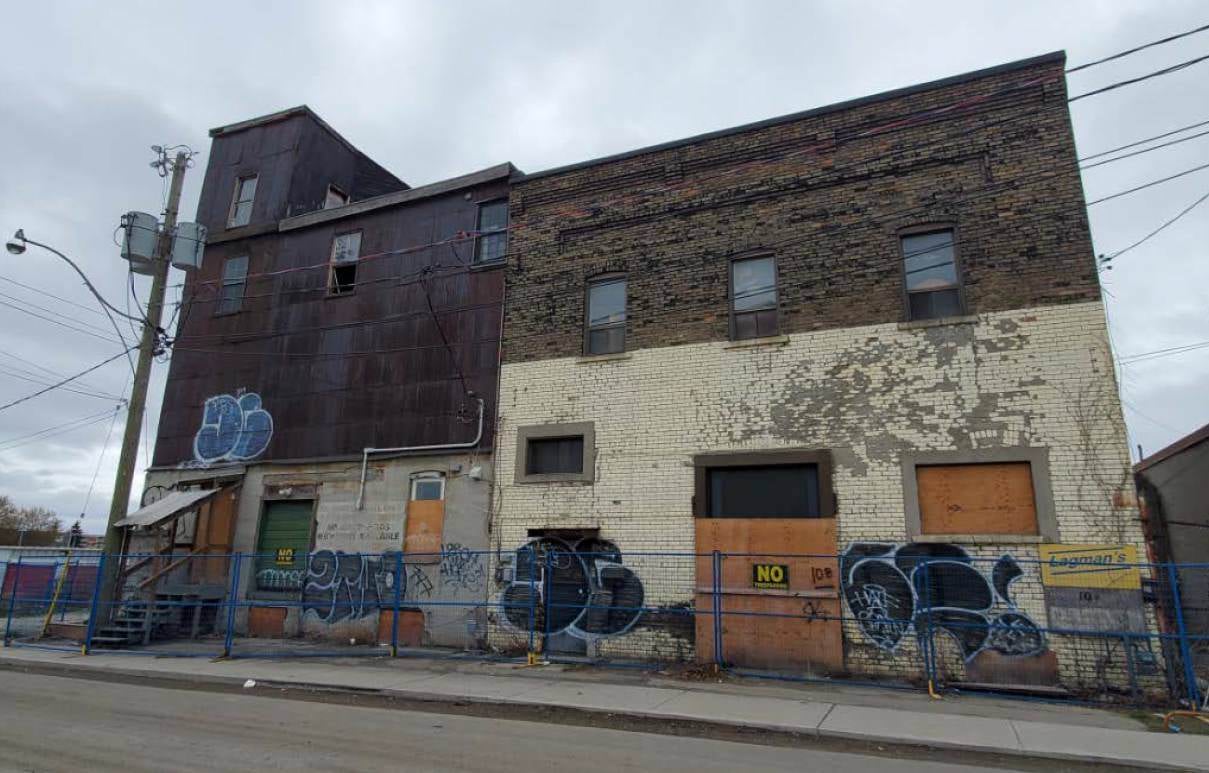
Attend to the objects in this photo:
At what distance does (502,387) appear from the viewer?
1450 centimetres

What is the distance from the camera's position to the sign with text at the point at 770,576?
11.4 metres

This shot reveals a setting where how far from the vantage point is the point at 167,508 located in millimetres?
15602

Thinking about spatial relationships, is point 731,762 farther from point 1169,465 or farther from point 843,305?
point 1169,465

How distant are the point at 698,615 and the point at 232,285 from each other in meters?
14.4

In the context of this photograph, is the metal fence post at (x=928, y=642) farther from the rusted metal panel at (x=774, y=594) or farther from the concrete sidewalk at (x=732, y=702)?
the rusted metal panel at (x=774, y=594)

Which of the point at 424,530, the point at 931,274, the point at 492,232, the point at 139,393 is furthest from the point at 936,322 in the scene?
the point at 139,393

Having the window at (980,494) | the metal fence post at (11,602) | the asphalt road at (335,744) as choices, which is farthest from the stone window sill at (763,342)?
the metal fence post at (11,602)

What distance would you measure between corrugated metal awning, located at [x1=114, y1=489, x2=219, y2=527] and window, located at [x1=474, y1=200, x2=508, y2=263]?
8008 millimetres

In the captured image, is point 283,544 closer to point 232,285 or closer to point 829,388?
point 232,285

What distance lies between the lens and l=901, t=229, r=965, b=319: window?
1156cm

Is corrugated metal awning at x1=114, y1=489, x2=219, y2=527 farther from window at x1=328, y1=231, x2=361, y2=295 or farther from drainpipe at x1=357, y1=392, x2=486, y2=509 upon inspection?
window at x1=328, y1=231, x2=361, y2=295

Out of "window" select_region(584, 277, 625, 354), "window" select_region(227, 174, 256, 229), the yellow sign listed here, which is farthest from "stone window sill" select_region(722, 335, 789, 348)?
"window" select_region(227, 174, 256, 229)

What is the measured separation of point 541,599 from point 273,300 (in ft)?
33.6

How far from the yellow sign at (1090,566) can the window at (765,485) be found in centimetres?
292
